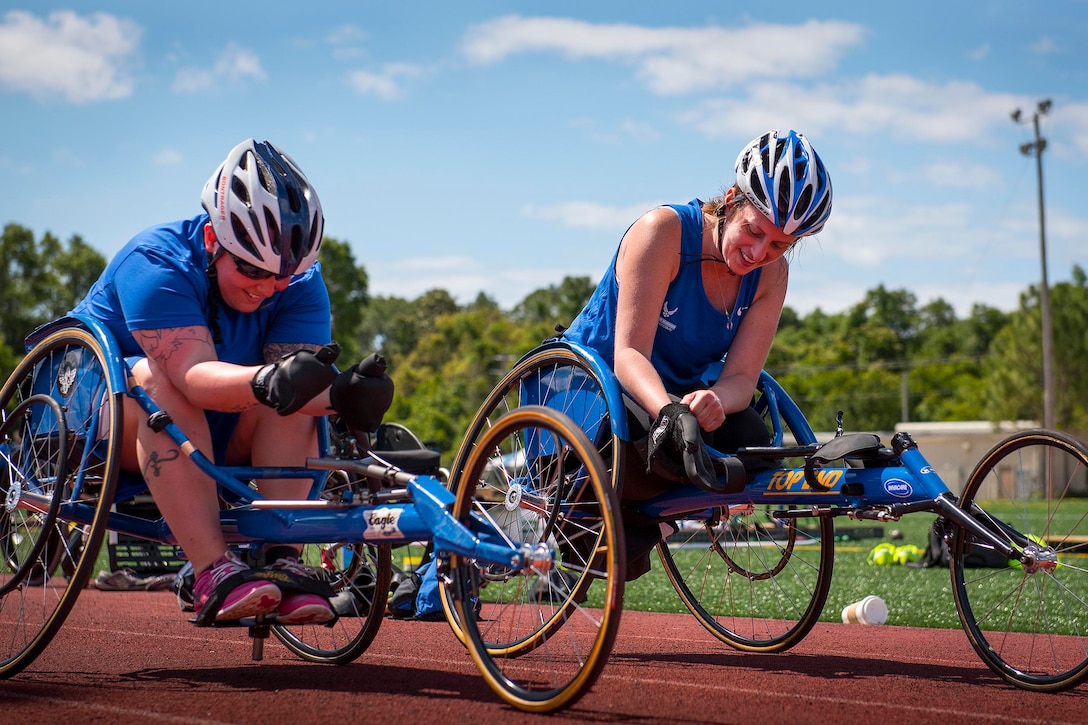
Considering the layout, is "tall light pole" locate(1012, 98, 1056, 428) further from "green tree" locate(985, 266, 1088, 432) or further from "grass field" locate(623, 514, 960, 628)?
"grass field" locate(623, 514, 960, 628)

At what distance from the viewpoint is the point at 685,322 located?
480 centimetres

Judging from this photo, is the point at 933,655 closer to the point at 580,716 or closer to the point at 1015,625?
the point at 1015,625

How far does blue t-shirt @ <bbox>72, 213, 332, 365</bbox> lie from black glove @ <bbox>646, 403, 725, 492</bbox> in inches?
50.4

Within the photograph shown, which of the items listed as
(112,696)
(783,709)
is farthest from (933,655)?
(112,696)

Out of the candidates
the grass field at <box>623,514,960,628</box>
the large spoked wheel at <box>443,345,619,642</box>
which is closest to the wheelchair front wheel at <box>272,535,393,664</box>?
the large spoked wheel at <box>443,345,619,642</box>

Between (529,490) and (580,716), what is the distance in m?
1.53

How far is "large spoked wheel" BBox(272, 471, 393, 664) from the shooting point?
13.9ft

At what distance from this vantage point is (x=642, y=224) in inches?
185

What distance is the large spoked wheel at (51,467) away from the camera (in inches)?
Answer: 150

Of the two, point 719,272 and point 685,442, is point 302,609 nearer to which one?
point 685,442

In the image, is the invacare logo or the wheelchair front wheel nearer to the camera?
the invacare logo

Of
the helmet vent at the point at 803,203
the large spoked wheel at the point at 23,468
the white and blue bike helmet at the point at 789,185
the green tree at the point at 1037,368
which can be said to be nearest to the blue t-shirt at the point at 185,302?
the large spoked wheel at the point at 23,468

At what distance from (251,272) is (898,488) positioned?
7.57 ft

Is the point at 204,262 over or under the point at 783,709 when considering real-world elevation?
over
